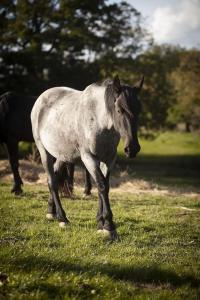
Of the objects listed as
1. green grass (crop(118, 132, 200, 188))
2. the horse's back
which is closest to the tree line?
green grass (crop(118, 132, 200, 188))

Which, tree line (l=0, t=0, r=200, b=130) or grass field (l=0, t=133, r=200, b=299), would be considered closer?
grass field (l=0, t=133, r=200, b=299)

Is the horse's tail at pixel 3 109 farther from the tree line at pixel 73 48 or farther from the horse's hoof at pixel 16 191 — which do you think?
the tree line at pixel 73 48

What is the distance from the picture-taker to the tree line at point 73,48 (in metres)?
25.0

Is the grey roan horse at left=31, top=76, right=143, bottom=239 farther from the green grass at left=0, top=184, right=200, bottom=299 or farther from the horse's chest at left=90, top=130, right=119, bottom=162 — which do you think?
the green grass at left=0, top=184, right=200, bottom=299

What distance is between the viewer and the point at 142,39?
1271 inches

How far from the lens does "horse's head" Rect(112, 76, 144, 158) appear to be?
246 inches

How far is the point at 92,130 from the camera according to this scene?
6.86m

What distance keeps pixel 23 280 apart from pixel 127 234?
2.99 m

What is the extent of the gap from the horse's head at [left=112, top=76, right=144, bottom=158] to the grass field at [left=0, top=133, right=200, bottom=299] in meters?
1.58

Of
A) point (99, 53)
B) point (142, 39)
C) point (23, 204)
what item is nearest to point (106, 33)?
point (99, 53)

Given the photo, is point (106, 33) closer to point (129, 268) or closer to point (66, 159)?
point (66, 159)

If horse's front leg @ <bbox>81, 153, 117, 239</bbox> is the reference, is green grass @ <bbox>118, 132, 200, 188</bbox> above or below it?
below

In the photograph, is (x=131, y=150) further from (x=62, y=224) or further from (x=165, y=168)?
(x=165, y=168)

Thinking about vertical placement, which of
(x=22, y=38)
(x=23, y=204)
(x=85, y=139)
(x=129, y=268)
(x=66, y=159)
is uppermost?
(x=22, y=38)
